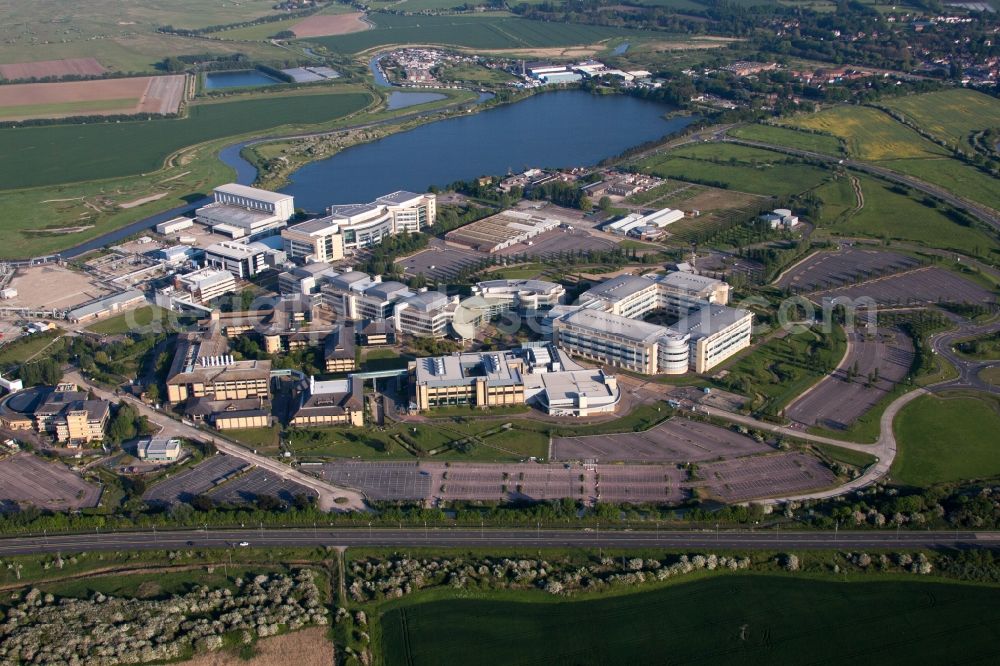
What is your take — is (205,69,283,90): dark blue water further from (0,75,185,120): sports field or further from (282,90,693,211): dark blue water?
(282,90,693,211): dark blue water

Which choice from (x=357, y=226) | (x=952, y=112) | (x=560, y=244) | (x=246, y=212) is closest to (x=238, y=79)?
(x=246, y=212)

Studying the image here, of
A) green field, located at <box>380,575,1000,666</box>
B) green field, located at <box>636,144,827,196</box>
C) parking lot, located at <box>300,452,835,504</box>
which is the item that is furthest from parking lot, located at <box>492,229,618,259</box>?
green field, located at <box>380,575,1000,666</box>

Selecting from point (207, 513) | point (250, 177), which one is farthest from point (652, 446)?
point (250, 177)

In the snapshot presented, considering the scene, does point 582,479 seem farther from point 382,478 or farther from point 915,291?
point 915,291

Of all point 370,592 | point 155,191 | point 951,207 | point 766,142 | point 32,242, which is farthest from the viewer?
point 766,142

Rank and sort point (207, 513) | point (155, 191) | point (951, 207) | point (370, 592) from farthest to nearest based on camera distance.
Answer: point (155, 191) < point (951, 207) < point (207, 513) < point (370, 592)

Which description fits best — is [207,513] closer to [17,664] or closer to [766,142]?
[17,664]
